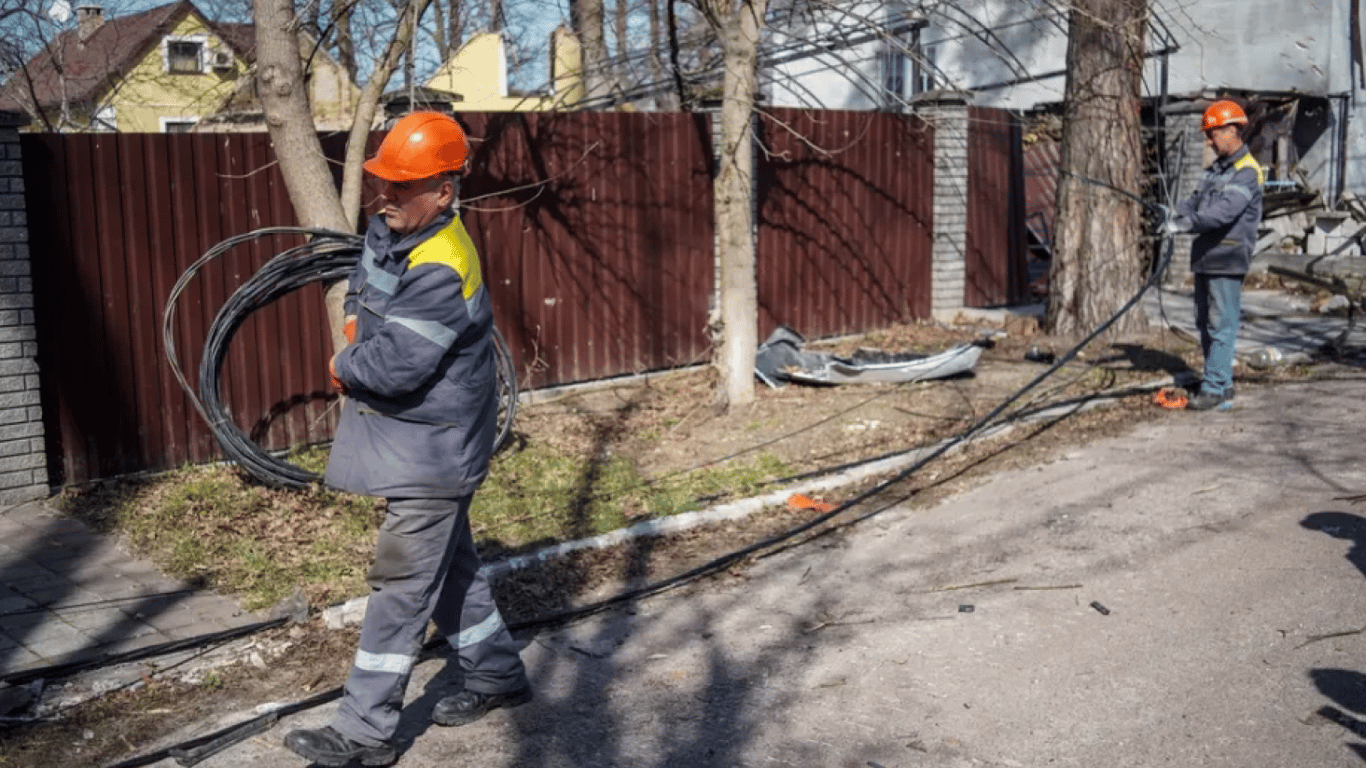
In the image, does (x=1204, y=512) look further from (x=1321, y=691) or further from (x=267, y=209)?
(x=267, y=209)

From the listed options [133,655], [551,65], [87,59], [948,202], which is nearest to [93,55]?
[87,59]

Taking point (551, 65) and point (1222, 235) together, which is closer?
point (1222, 235)

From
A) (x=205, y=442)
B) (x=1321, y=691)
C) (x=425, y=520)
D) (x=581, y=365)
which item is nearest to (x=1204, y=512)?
(x=1321, y=691)

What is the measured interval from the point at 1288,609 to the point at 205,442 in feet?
20.1

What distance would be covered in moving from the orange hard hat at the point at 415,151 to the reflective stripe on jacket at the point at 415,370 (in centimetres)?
18

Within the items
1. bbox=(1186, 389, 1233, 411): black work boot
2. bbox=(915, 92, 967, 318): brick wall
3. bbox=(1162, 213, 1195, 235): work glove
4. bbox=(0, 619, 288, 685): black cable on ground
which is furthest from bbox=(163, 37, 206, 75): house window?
bbox=(0, 619, 288, 685): black cable on ground

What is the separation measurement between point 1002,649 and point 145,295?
5.47 meters

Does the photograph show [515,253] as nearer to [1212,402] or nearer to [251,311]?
[251,311]

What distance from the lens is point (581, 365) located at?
10.5m

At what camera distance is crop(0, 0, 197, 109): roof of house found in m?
13.6

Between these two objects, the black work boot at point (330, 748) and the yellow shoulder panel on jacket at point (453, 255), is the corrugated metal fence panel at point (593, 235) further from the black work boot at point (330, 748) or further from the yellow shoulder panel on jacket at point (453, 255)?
the black work boot at point (330, 748)

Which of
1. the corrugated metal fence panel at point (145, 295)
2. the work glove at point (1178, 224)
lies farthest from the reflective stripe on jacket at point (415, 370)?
the work glove at point (1178, 224)

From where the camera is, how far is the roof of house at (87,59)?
1356cm

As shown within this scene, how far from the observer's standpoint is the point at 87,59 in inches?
626
